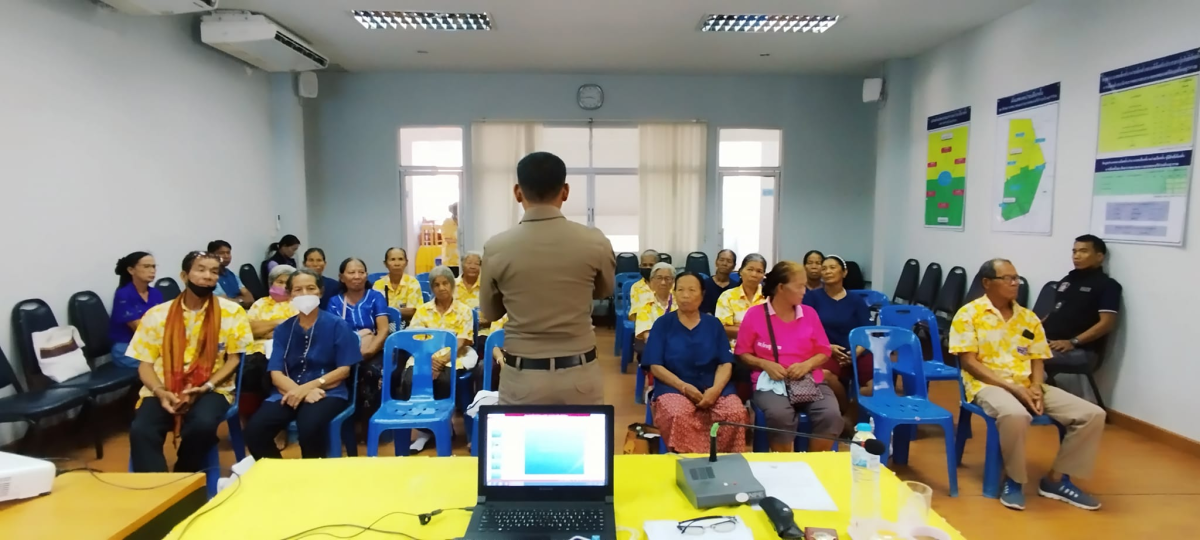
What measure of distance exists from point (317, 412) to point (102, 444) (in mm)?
1898

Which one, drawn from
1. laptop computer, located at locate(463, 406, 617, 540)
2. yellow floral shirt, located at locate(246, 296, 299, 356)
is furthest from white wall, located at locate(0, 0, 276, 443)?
laptop computer, located at locate(463, 406, 617, 540)

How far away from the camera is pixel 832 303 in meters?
4.20

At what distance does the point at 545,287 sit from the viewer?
1.95m

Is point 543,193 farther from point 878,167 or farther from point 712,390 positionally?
point 878,167

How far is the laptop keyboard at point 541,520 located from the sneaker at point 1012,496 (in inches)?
99.4

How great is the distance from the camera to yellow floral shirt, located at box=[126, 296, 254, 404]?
3150 millimetres

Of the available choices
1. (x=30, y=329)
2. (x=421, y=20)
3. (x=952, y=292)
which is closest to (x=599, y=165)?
(x=421, y=20)

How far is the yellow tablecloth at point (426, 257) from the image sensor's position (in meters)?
8.07

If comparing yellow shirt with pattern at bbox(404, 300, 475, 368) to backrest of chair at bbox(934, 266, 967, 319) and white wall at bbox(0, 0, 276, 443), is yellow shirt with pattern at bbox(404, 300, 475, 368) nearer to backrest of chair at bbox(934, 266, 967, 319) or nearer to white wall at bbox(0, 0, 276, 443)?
white wall at bbox(0, 0, 276, 443)

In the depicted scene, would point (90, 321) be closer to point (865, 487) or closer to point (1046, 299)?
point (865, 487)

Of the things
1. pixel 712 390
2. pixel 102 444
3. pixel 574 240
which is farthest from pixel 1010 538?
pixel 102 444

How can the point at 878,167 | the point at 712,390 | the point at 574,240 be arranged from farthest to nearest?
1. the point at 878,167
2. the point at 712,390
3. the point at 574,240

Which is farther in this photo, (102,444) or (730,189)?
(730,189)

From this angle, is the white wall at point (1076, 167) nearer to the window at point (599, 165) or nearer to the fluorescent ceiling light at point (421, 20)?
the window at point (599, 165)
